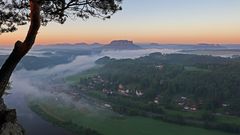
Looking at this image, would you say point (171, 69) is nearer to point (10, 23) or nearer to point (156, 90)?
point (156, 90)

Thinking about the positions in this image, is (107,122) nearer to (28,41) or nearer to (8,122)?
(8,122)

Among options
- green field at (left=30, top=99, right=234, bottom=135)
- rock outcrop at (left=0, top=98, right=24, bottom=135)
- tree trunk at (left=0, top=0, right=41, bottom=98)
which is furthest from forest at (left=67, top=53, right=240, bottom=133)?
tree trunk at (left=0, top=0, right=41, bottom=98)

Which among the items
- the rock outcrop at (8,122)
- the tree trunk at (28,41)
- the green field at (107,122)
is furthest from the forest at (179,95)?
the tree trunk at (28,41)

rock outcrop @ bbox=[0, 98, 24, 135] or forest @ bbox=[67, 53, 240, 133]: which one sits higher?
rock outcrop @ bbox=[0, 98, 24, 135]

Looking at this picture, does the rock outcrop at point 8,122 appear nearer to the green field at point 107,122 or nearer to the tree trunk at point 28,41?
the tree trunk at point 28,41

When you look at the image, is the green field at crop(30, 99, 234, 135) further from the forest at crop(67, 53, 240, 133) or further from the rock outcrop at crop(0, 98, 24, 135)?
the rock outcrop at crop(0, 98, 24, 135)

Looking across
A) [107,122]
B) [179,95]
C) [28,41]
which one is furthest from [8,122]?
[179,95]

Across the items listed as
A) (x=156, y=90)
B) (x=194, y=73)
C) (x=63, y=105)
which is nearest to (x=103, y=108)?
(x=63, y=105)

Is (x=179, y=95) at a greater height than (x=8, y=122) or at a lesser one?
lesser
